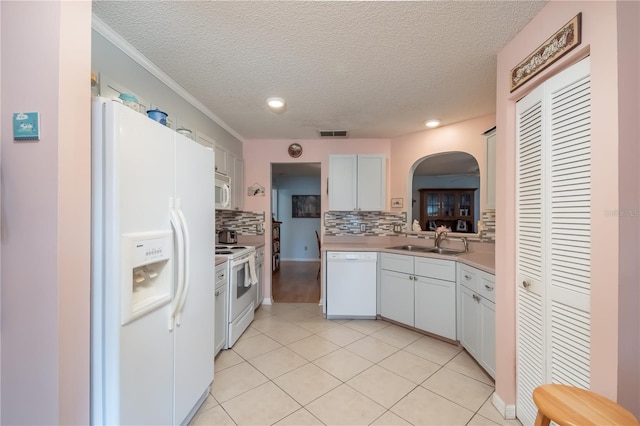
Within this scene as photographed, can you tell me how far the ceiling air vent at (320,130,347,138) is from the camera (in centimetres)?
339

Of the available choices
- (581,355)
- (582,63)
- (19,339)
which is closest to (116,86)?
(19,339)

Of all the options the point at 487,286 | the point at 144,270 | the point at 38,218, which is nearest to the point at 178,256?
the point at 144,270

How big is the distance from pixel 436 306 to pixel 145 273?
2.48 m

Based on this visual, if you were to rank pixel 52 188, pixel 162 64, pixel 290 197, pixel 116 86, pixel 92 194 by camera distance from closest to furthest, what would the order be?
pixel 52 188
pixel 92 194
pixel 116 86
pixel 162 64
pixel 290 197

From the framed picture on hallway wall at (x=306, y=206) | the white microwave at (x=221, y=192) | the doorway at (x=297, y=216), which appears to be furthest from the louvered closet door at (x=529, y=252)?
the framed picture on hallway wall at (x=306, y=206)

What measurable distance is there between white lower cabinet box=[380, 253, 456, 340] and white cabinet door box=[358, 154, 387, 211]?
0.72 meters

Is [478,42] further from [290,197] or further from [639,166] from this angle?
[290,197]

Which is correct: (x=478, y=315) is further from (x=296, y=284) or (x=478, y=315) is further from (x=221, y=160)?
(x=296, y=284)

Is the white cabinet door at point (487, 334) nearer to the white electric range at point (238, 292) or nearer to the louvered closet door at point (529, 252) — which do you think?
the louvered closet door at point (529, 252)

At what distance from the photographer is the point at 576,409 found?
87 cm

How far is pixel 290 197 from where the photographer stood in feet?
24.3

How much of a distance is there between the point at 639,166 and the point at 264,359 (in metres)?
2.54

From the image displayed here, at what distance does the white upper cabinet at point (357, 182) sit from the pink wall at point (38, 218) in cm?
277

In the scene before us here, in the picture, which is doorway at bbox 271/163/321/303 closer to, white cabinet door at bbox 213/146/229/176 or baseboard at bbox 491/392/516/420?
white cabinet door at bbox 213/146/229/176
